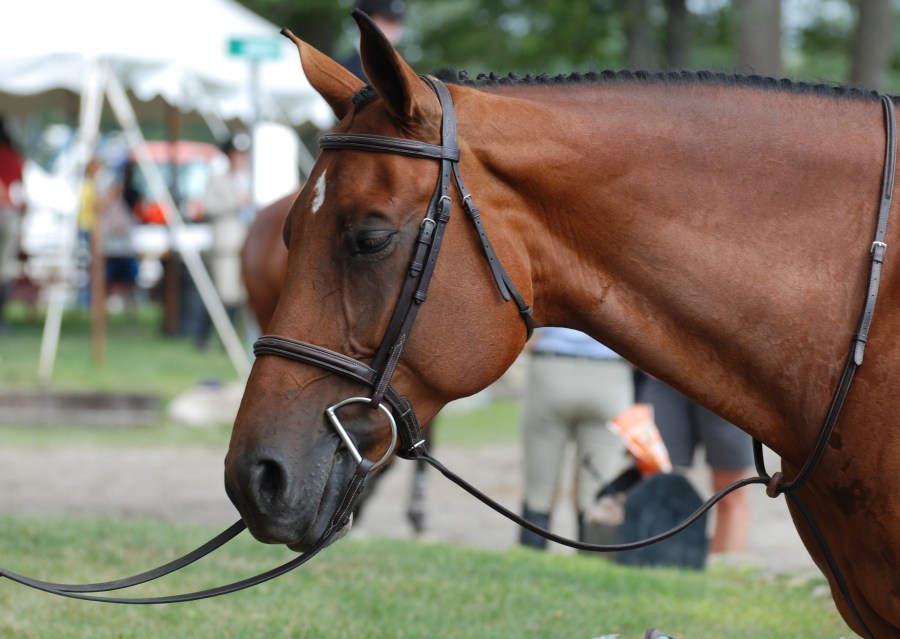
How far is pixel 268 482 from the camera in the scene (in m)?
2.60

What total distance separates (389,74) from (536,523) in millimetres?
4304

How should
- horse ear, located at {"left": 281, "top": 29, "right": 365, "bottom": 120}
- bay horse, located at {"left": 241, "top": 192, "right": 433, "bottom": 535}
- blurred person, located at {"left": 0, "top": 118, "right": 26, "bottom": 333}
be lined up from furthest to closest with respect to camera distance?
blurred person, located at {"left": 0, "top": 118, "right": 26, "bottom": 333}
bay horse, located at {"left": 241, "top": 192, "right": 433, "bottom": 535}
horse ear, located at {"left": 281, "top": 29, "right": 365, "bottom": 120}

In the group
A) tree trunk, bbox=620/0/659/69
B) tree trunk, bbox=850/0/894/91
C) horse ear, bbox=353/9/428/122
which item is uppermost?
tree trunk, bbox=620/0/659/69

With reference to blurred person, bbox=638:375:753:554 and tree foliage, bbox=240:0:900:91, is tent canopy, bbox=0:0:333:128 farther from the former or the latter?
blurred person, bbox=638:375:753:554

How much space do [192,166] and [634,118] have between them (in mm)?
24360

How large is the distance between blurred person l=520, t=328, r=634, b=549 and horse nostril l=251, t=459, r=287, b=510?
13.4ft

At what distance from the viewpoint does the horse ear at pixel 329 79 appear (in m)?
2.94

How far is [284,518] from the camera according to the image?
102 inches

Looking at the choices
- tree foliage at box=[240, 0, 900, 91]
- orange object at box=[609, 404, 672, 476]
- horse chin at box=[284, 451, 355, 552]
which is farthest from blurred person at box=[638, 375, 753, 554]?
tree foliage at box=[240, 0, 900, 91]

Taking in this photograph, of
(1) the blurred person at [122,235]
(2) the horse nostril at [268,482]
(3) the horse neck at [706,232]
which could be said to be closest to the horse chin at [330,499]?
(2) the horse nostril at [268,482]

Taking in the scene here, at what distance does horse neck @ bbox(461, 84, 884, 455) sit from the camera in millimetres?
2770

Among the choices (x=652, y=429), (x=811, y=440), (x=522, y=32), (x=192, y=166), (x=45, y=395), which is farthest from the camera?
(x=192, y=166)

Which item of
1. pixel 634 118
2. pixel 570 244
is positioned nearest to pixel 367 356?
pixel 570 244

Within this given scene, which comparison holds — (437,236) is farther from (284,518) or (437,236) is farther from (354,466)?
(284,518)
